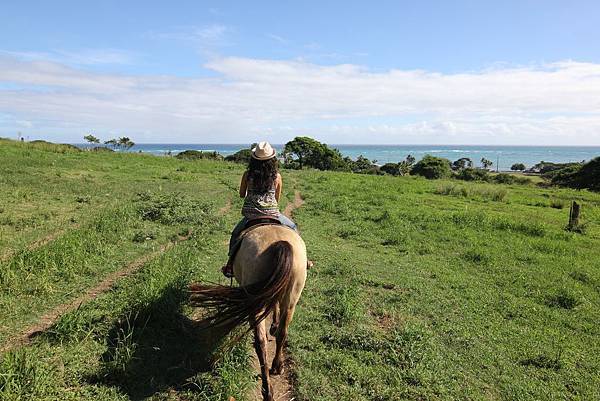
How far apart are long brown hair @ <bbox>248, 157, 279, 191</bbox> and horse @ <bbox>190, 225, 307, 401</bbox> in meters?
0.84

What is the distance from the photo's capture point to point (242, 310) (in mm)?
4117

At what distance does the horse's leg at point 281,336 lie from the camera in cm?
451

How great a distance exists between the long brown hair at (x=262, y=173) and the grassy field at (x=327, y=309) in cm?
186

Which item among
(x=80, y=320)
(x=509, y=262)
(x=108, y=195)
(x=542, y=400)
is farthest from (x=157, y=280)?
(x=108, y=195)

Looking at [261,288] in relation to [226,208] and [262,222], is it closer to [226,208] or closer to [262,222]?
[262,222]

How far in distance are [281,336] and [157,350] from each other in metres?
1.42

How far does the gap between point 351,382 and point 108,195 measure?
1209 cm

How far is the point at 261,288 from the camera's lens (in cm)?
411

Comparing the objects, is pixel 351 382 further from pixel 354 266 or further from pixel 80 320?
pixel 354 266

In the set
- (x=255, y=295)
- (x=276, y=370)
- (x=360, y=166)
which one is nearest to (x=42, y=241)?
(x=276, y=370)

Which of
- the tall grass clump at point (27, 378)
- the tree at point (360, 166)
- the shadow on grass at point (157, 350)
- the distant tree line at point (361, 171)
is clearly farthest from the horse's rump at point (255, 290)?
the tree at point (360, 166)

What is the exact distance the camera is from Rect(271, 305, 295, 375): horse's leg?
451 centimetres

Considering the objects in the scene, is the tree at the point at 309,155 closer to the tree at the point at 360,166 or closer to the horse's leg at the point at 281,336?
the tree at the point at 360,166

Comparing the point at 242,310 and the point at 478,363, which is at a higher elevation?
the point at 242,310
